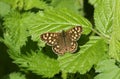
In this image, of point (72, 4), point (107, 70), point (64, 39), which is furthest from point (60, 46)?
point (72, 4)

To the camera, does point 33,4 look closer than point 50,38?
No

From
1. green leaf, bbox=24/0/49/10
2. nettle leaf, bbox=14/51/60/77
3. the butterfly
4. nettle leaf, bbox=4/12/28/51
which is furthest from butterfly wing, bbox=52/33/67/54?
green leaf, bbox=24/0/49/10

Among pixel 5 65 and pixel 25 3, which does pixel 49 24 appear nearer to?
pixel 25 3

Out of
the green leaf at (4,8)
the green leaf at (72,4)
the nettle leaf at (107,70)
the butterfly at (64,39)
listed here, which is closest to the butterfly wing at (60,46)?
the butterfly at (64,39)

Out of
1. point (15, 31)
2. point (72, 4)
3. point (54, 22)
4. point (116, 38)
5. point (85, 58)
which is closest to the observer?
point (116, 38)

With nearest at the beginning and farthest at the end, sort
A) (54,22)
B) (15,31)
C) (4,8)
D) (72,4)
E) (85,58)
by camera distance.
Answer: (85,58)
(54,22)
(15,31)
(4,8)
(72,4)

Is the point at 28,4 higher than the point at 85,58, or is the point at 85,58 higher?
the point at 28,4

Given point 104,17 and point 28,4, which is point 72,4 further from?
point 104,17
